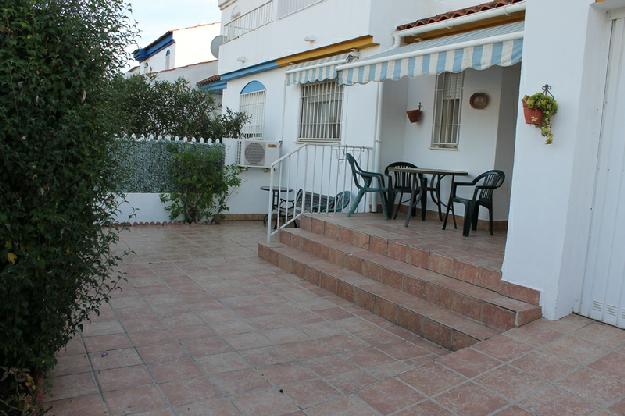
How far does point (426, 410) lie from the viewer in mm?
3756

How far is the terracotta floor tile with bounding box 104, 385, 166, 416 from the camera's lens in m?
3.85

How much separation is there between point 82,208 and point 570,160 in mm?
4214

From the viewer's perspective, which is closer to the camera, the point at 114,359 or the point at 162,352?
the point at 114,359

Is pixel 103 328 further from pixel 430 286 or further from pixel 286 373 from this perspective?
pixel 430 286

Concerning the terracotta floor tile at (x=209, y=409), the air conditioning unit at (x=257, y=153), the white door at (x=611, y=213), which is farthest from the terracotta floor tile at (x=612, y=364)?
the air conditioning unit at (x=257, y=153)

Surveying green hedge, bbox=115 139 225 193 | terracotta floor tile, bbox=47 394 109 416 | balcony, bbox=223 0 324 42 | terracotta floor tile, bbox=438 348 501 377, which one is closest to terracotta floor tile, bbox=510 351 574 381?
terracotta floor tile, bbox=438 348 501 377

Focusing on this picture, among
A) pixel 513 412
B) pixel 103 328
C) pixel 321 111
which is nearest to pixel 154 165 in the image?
pixel 321 111

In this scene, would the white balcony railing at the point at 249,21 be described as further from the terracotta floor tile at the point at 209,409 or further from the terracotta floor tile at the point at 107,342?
the terracotta floor tile at the point at 209,409

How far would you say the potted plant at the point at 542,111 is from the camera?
4.94 meters

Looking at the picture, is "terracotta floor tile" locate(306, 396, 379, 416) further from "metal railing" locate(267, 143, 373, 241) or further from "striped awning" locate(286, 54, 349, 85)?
"striped awning" locate(286, 54, 349, 85)

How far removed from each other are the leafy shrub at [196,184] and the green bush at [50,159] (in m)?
8.19

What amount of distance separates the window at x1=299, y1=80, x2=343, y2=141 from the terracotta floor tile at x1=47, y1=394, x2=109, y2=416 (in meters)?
8.36

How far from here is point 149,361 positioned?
15.4 feet

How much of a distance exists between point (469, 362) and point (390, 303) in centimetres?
168
